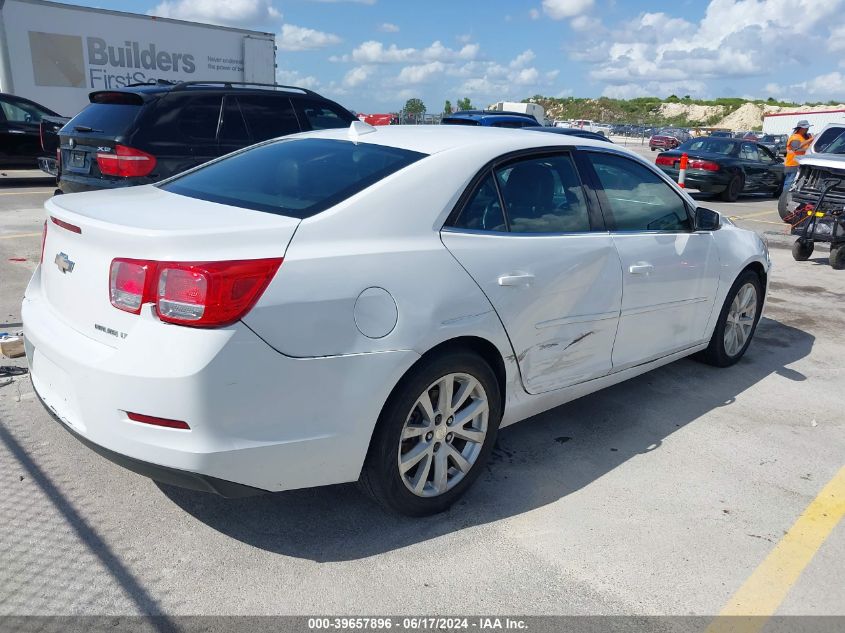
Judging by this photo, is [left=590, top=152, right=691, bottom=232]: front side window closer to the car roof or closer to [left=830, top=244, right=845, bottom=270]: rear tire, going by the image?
the car roof

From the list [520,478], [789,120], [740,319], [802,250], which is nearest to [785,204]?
[802,250]

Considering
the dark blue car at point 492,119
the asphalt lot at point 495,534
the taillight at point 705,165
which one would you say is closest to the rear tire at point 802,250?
the dark blue car at point 492,119

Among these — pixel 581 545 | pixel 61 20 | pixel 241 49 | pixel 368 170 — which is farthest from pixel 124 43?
pixel 581 545

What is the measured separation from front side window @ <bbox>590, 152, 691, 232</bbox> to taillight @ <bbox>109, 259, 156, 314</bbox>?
7.99 feet

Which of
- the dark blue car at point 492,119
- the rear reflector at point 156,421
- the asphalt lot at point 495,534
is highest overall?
the dark blue car at point 492,119

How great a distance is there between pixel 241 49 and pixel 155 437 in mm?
19394

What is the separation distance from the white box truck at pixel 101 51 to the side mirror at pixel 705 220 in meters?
15.0

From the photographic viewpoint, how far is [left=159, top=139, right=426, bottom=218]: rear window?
9.50 ft

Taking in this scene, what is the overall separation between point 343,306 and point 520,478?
146 centimetres

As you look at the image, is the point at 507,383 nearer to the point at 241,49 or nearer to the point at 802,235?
the point at 802,235

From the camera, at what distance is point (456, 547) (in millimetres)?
2879

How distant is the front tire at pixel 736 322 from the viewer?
4926 millimetres

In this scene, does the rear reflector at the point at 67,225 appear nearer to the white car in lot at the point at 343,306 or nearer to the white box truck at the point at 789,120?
the white car in lot at the point at 343,306

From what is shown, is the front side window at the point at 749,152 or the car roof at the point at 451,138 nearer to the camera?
the car roof at the point at 451,138
